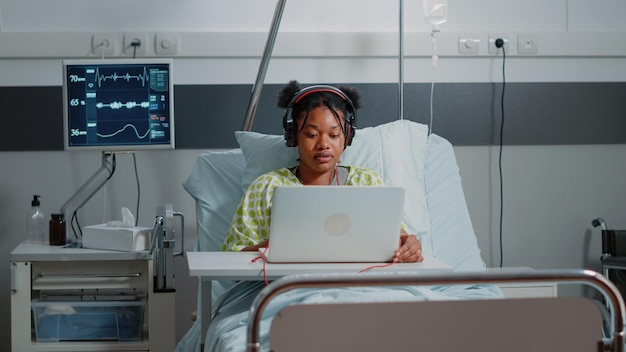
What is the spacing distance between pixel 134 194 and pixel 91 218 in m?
0.20

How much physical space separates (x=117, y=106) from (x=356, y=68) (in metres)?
1.06

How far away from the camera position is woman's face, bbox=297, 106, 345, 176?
2.68 meters

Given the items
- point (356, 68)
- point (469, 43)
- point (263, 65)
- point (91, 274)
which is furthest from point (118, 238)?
point (469, 43)

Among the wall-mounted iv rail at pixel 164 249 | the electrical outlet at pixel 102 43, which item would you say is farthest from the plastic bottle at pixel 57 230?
the electrical outlet at pixel 102 43

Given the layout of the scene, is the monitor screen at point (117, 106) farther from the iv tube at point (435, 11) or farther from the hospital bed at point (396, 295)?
the iv tube at point (435, 11)

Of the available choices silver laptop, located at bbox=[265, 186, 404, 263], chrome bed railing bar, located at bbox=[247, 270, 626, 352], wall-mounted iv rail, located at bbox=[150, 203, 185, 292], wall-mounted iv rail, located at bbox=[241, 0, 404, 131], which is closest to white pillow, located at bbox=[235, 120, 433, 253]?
wall-mounted iv rail, located at bbox=[241, 0, 404, 131]

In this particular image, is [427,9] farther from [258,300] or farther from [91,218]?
[258,300]

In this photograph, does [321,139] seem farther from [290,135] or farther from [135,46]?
[135,46]

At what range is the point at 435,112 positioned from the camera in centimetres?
368

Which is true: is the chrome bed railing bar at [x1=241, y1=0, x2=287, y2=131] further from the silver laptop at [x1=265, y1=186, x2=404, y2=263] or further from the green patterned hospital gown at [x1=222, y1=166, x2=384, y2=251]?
the silver laptop at [x1=265, y1=186, x2=404, y2=263]

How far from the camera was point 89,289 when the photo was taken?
2943 millimetres

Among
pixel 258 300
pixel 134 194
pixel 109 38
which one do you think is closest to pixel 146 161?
pixel 134 194

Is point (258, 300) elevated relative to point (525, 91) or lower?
lower

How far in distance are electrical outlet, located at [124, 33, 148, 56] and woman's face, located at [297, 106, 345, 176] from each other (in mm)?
1088
